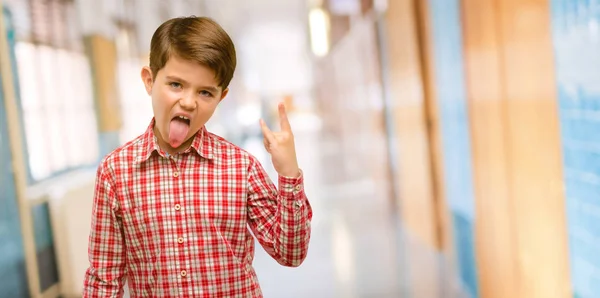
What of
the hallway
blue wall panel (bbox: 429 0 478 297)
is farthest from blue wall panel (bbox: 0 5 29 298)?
blue wall panel (bbox: 429 0 478 297)

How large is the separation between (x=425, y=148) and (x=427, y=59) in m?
0.52

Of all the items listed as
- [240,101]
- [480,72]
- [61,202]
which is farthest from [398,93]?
[61,202]

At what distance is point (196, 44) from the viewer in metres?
1.28

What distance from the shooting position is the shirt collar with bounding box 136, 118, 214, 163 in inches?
51.9

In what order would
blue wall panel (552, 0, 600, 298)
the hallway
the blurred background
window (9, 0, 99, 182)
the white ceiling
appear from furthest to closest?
the white ceiling < the hallway < window (9, 0, 99, 182) < the blurred background < blue wall panel (552, 0, 600, 298)

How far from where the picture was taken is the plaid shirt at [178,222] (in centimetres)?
131

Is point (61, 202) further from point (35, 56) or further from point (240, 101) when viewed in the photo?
point (240, 101)

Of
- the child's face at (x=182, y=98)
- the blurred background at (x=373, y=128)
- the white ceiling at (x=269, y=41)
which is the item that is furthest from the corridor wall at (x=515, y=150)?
the child's face at (x=182, y=98)

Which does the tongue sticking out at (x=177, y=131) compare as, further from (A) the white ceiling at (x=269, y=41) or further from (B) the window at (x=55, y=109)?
(A) the white ceiling at (x=269, y=41)

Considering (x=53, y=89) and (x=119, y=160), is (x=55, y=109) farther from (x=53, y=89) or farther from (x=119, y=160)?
(x=119, y=160)

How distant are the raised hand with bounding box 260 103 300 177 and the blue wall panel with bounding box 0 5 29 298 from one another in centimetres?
228

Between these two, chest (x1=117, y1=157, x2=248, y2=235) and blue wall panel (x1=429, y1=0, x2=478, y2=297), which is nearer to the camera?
chest (x1=117, y1=157, x2=248, y2=235)

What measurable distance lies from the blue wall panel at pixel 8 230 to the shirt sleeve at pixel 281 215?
2.23 m

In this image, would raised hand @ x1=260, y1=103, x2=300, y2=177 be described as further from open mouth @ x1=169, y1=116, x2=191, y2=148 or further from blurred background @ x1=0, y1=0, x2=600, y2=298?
blurred background @ x1=0, y1=0, x2=600, y2=298
